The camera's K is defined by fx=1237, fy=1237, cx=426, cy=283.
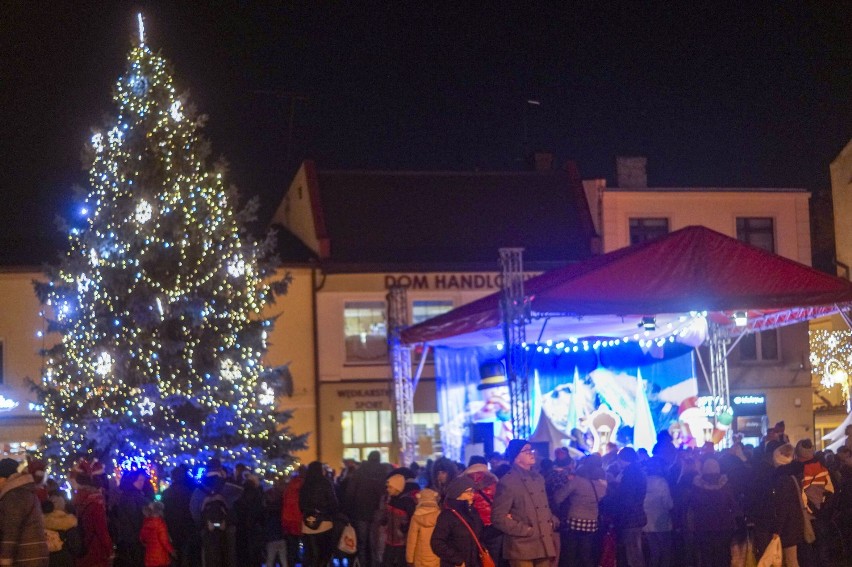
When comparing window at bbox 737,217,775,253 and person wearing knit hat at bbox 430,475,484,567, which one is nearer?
person wearing knit hat at bbox 430,475,484,567

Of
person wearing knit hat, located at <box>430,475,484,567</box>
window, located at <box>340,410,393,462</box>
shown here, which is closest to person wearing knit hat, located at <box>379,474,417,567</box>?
person wearing knit hat, located at <box>430,475,484,567</box>

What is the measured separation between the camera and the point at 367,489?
16750mm

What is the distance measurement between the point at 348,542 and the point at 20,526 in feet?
19.4

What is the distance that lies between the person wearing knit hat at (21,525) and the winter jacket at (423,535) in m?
3.32

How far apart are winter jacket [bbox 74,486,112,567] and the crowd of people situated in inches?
0.6

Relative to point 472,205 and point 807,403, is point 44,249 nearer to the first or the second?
point 472,205

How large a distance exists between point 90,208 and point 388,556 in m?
11.9

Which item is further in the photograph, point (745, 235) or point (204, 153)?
point (745, 235)

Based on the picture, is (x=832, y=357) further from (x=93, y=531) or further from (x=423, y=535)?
(x=423, y=535)

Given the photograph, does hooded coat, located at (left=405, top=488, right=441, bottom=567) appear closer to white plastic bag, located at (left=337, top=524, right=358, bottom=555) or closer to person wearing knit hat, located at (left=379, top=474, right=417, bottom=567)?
person wearing knit hat, located at (left=379, top=474, right=417, bottom=567)

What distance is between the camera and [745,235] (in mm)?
35562

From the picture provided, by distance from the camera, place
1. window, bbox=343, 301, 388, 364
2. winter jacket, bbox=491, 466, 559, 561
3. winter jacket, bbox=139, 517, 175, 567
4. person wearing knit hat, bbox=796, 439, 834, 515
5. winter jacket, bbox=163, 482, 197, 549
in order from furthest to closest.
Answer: window, bbox=343, 301, 388, 364, winter jacket, bbox=163, 482, 197, 549, person wearing knit hat, bbox=796, 439, 834, 515, winter jacket, bbox=139, 517, 175, 567, winter jacket, bbox=491, 466, 559, 561

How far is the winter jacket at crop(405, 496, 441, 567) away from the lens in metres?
11.3

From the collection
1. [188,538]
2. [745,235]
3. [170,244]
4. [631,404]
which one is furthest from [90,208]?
[745,235]
